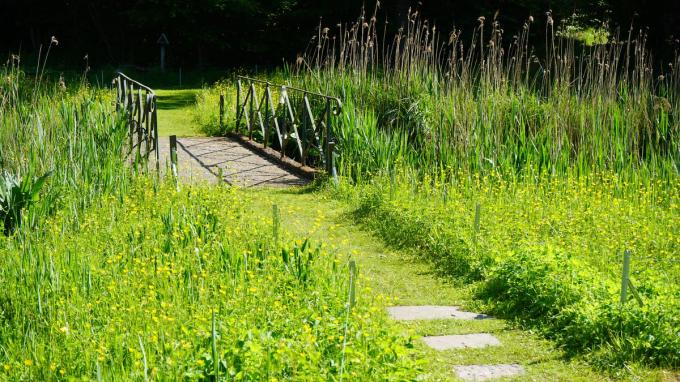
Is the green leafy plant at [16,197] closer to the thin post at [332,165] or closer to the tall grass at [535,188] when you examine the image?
the tall grass at [535,188]

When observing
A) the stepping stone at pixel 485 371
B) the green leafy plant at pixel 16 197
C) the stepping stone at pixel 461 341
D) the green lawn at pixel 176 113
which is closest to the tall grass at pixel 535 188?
the stepping stone at pixel 461 341

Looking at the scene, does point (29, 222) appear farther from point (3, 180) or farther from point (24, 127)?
point (24, 127)

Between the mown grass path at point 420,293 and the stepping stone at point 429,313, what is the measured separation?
8 centimetres

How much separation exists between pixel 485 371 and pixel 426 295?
151 centimetres

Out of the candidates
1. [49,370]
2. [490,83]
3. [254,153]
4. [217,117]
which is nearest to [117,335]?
[49,370]

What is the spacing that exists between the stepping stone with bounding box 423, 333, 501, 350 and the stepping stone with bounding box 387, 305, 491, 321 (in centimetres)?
36

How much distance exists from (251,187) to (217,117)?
17.8ft

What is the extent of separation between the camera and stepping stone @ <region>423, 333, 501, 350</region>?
5.64 metres

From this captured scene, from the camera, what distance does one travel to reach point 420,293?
6.77 meters

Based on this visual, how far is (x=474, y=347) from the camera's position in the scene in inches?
222

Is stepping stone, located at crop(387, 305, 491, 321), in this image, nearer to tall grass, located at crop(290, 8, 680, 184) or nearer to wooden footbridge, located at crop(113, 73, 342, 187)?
tall grass, located at crop(290, 8, 680, 184)

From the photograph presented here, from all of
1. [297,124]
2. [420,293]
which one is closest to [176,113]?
[297,124]

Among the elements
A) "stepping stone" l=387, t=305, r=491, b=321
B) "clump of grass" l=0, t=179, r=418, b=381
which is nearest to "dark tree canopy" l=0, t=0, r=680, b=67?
"stepping stone" l=387, t=305, r=491, b=321

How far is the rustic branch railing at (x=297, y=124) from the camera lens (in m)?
11.0
